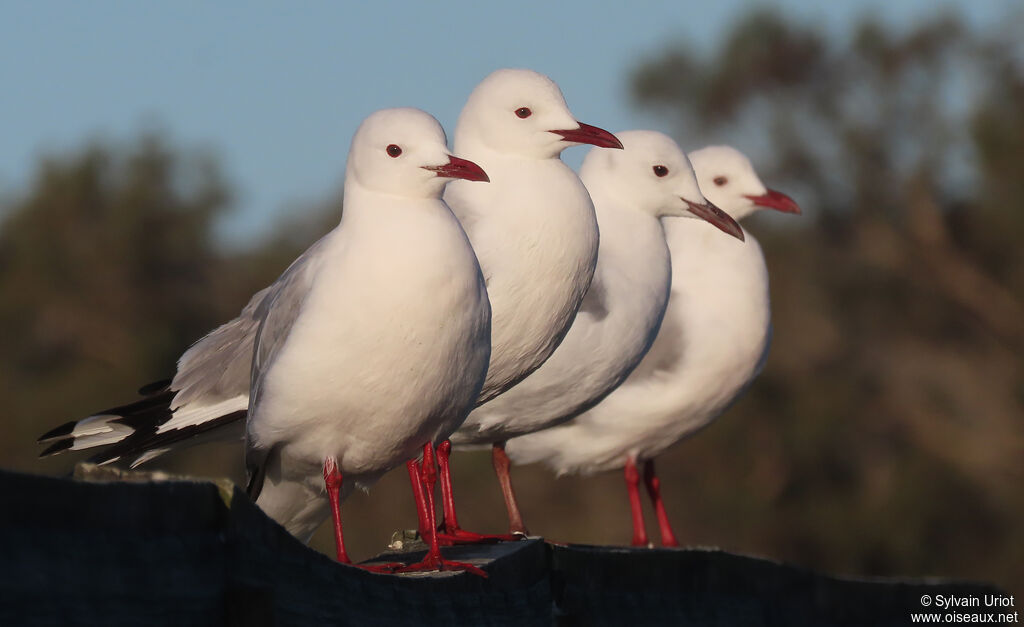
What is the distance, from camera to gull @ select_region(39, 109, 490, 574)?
391cm

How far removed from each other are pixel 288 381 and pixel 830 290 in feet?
55.2

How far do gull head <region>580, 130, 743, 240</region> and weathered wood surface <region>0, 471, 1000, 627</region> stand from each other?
2818mm

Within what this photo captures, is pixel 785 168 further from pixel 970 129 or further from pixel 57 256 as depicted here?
pixel 57 256

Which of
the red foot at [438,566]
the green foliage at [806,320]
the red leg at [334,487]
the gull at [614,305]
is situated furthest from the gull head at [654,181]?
the green foliage at [806,320]

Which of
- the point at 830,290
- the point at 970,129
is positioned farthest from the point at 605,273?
the point at 970,129

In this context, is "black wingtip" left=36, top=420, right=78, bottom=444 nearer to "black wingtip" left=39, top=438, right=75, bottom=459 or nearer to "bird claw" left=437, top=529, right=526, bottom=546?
"black wingtip" left=39, top=438, right=75, bottom=459

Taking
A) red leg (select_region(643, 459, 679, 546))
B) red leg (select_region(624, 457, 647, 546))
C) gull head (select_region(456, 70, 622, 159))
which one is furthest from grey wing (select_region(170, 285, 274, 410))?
red leg (select_region(643, 459, 679, 546))

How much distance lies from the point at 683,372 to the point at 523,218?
1.89m

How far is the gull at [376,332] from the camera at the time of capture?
3.91 metres

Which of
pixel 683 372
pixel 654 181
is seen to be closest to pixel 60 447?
pixel 654 181

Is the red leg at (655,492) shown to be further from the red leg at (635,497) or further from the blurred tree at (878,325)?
the blurred tree at (878,325)

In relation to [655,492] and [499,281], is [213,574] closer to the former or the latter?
[499,281]

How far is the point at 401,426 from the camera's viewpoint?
4.04 metres

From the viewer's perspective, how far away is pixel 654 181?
657 cm
